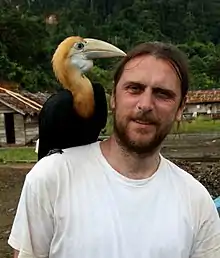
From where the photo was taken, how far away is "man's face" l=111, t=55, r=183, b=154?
2.20m

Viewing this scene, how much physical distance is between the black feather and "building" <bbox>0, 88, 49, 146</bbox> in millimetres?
20893

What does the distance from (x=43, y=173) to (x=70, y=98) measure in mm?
1515

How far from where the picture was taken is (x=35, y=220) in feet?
7.11

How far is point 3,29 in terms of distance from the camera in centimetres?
3966

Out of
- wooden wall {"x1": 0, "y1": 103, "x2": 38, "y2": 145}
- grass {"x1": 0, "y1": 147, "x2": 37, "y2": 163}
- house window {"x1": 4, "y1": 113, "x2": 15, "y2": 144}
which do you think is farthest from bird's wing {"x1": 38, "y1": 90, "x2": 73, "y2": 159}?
house window {"x1": 4, "y1": 113, "x2": 15, "y2": 144}

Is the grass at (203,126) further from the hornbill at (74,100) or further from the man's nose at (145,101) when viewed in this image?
the man's nose at (145,101)

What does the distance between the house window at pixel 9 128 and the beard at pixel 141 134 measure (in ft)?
77.4

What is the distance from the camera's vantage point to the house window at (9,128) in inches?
1012

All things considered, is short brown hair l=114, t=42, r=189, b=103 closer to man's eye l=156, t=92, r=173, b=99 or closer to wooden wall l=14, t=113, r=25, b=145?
man's eye l=156, t=92, r=173, b=99

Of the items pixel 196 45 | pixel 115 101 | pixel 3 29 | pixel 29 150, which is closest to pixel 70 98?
pixel 115 101

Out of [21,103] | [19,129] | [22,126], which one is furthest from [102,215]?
[19,129]

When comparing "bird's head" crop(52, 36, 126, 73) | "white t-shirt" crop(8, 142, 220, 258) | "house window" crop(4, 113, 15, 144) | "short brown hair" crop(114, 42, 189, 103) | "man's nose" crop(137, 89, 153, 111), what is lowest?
"house window" crop(4, 113, 15, 144)

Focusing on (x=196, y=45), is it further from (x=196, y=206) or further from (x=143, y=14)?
(x=196, y=206)

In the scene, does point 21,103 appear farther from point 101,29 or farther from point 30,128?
point 101,29
